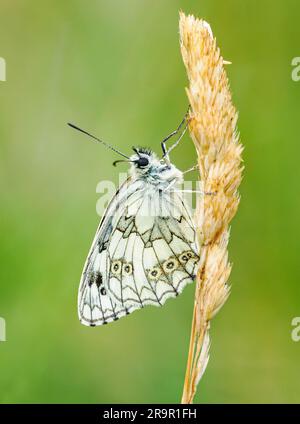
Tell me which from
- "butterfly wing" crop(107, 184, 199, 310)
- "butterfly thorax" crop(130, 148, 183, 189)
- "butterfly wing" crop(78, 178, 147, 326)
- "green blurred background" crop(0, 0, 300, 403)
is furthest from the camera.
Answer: "green blurred background" crop(0, 0, 300, 403)

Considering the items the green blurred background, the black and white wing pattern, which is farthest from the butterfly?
the green blurred background

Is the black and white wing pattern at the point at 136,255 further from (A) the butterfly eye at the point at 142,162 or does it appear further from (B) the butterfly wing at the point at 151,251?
(A) the butterfly eye at the point at 142,162

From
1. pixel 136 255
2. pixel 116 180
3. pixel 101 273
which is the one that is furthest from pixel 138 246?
pixel 116 180

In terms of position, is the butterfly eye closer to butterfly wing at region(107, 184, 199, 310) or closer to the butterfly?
the butterfly

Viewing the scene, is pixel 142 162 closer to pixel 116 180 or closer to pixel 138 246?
pixel 138 246

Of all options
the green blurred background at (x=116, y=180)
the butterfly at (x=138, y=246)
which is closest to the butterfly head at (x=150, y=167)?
the butterfly at (x=138, y=246)

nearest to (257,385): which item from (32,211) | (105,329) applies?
(105,329)
